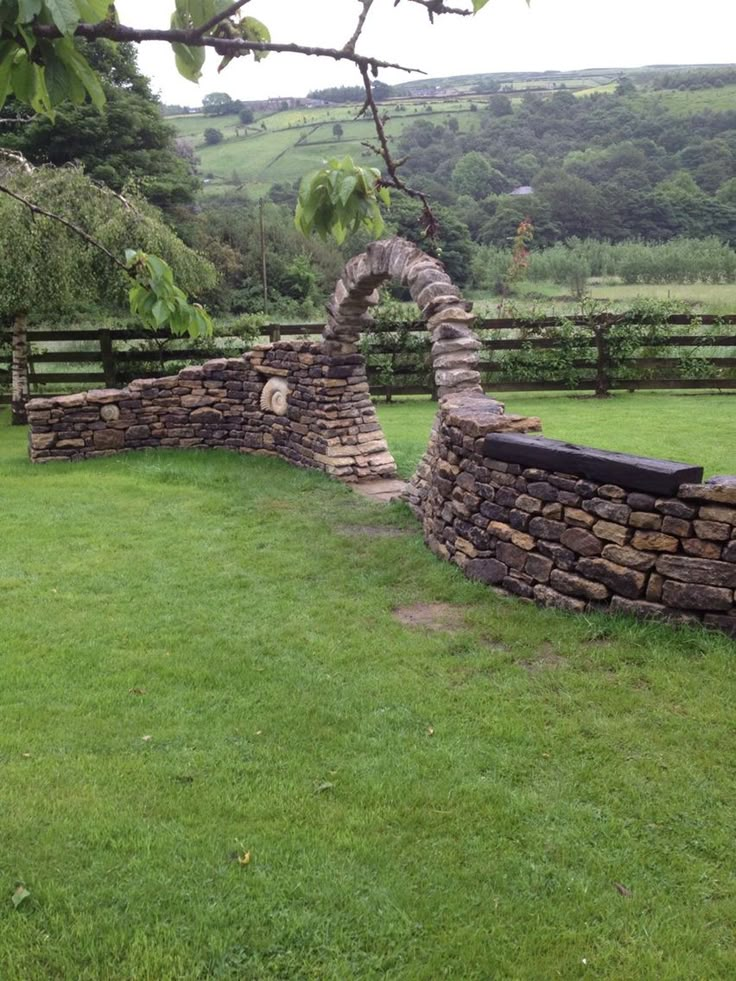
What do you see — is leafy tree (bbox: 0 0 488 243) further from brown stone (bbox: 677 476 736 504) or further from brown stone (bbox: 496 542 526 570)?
brown stone (bbox: 496 542 526 570)

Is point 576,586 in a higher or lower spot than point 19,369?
lower

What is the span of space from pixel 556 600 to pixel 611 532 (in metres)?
0.61

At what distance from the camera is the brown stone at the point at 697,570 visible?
13.4ft

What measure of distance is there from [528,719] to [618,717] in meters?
0.41

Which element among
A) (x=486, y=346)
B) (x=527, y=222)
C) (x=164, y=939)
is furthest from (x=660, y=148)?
(x=164, y=939)

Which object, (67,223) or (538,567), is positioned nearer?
(67,223)

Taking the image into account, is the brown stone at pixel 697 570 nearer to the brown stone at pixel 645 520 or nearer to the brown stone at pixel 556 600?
the brown stone at pixel 645 520

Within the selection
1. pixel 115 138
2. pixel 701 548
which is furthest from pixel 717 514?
pixel 115 138

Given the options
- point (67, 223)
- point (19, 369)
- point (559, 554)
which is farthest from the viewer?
point (19, 369)

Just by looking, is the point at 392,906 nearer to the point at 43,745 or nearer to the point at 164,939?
the point at 164,939

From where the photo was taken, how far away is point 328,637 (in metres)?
4.83

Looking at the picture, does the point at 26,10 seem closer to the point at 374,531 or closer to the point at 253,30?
the point at 253,30

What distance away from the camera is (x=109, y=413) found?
10.8 m

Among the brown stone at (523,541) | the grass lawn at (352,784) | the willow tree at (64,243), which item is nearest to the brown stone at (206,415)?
the willow tree at (64,243)
